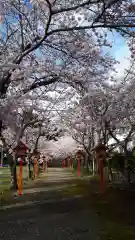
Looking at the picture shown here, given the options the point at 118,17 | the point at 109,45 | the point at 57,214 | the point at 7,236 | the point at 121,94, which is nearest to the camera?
the point at 7,236

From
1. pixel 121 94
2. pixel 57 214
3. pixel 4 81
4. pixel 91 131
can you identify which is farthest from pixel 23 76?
pixel 91 131

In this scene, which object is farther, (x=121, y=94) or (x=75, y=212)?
(x=121, y=94)

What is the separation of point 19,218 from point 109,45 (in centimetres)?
511

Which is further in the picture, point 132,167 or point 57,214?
point 132,167

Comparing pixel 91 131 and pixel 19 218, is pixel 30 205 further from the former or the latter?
pixel 91 131

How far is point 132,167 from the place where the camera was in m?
21.1

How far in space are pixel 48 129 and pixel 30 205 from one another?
21.4 meters

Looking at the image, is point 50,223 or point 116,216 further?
point 116,216

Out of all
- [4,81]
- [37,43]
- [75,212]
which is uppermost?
[37,43]

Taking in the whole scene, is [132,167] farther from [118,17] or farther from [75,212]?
[118,17]

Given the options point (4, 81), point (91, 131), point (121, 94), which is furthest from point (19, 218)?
point (91, 131)

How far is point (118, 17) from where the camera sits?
7.86m

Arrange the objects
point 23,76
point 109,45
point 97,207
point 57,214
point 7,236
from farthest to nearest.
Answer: point 23,76 < point 97,207 < point 57,214 < point 109,45 < point 7,236

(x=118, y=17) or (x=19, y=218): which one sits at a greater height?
(x=118, y=17)
